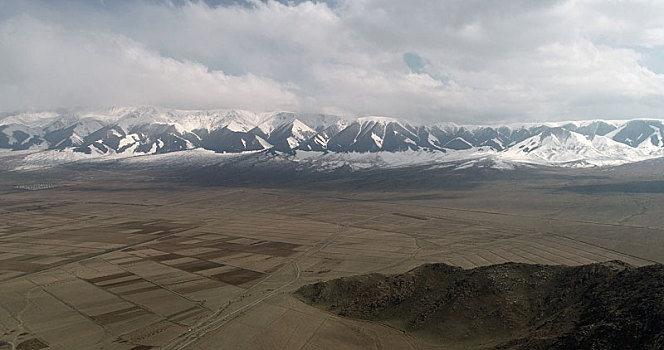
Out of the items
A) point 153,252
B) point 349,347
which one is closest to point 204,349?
point 349,347

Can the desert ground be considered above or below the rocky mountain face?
below

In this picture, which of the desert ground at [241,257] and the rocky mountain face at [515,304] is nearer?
the rocky mountain face at [515,304]

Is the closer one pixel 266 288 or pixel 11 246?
pixel 266 288

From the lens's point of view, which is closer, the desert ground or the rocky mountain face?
the rocky mountain face

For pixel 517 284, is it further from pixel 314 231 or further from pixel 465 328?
pixel 314 231
